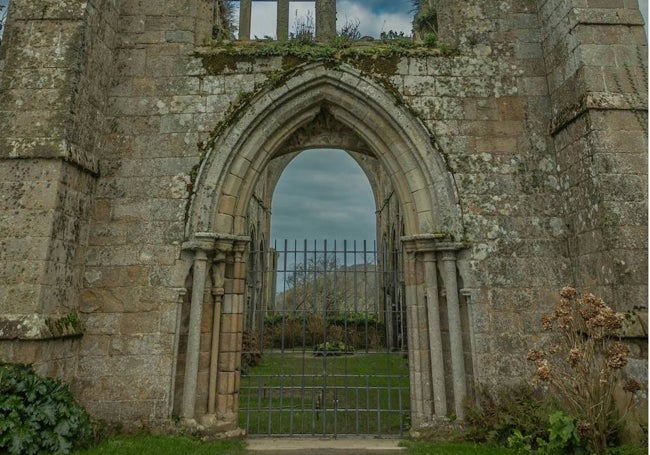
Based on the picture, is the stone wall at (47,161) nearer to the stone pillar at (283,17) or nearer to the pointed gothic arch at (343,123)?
the pointed gothic arch at (343,123)

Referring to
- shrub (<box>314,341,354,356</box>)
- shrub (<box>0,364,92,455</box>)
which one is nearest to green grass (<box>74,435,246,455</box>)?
shrub (<box>0,364,92,455</box>)

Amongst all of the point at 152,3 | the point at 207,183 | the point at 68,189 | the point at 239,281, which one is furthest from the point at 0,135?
the point at 239,281

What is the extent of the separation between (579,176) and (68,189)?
5.51 meters

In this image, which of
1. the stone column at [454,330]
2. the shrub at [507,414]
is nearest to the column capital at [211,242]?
the stone column at [454,330]

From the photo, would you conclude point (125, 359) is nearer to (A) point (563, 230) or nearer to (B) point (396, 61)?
(B) point (396, 61)

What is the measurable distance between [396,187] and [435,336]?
74.1 inches

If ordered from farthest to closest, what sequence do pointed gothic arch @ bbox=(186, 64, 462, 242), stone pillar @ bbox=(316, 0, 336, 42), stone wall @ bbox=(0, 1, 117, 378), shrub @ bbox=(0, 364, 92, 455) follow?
stone pillar @ bbox=(316, 0, 336, 42) → pointed gothic arch @ bbox=(186, 64, 462, 242) → stone wall @ bbox=(0, 1, 117, 378) → shrub @ bbox=(0, 364, 92, 455)

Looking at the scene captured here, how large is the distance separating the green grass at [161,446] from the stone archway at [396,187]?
0.92ft

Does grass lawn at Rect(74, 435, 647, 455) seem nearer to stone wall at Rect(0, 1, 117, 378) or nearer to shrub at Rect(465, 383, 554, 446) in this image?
shrub at Rect(465, 383, 554, 446)

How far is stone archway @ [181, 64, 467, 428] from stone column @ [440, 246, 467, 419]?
0.04ft

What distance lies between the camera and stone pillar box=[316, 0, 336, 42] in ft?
22.1

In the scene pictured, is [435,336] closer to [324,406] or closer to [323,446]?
[324,406]

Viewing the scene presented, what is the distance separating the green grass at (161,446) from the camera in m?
4.02

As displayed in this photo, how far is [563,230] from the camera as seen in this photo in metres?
5.12
